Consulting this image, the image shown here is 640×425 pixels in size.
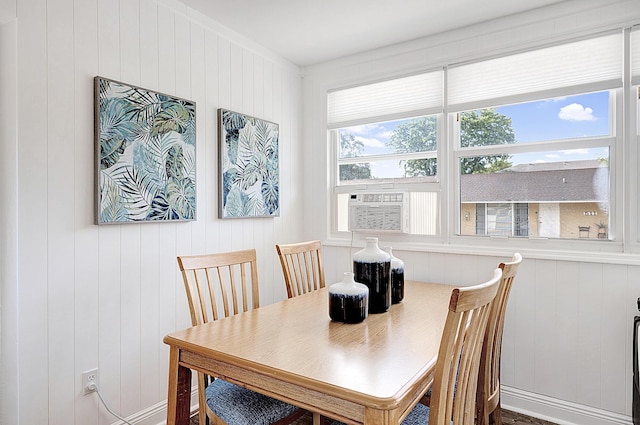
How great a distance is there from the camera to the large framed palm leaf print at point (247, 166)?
2672mm

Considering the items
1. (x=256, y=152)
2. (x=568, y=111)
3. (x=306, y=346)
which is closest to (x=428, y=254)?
(x=568, y=111)

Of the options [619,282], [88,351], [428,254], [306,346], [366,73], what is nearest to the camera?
[306,346]

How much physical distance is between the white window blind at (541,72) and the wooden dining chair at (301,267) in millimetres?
1473

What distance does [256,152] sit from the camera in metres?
2.94

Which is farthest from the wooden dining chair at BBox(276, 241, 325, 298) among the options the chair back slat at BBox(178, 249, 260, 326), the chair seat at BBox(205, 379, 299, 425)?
the chair seat at BBox(205, 379, 299, 425)

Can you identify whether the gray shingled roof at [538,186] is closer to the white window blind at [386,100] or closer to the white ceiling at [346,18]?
the white window blind at [386,100]

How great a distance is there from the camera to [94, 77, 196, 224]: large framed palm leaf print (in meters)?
1.97

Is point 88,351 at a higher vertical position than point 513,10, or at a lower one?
lower

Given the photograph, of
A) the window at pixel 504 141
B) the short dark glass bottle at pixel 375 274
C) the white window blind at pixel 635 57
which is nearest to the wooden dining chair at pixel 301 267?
the short dark glass bottle at pixel 375 274

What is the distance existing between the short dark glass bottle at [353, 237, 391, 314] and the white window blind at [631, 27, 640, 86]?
1.80 m

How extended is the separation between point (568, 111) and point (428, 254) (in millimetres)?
1280

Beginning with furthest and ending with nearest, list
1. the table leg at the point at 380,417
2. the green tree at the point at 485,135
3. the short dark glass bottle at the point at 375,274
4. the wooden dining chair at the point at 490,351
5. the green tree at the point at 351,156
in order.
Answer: the green tree at the point at 351,156 → the green tree at the point at 485,135 → the short dark glass bottle at the point at 375,274 → the wooden dining chair at the point at 490,351 → the table leg at the point at 380,417

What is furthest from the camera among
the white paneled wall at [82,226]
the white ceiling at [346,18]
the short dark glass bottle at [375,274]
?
the white ceiling at [346,18]

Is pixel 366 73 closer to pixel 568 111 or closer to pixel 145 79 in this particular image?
pixel 568 111
